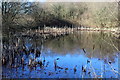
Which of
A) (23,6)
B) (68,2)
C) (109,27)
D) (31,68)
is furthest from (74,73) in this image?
(68,2)

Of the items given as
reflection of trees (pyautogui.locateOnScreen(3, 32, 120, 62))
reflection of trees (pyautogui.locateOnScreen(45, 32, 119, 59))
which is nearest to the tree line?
reflection of trees (pyautogui.locateOnScreen(45, 32, 119, 59))

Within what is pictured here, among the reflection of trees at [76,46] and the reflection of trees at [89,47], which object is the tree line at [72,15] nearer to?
the reflection of trees at [89,47]

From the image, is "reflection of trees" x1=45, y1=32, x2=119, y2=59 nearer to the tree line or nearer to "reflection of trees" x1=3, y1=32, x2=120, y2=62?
"reflection of trees" x1=3, y1=32, x2=120, y2=62

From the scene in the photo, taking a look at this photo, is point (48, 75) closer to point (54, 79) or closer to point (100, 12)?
point (54, 79)

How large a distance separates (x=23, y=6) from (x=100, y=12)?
54.0ft

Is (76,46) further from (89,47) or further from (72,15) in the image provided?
(72,15)

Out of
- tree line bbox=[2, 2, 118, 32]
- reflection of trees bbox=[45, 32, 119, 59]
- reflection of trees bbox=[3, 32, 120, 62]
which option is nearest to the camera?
reflection of trees bbox=[3, 32, 120, 62]

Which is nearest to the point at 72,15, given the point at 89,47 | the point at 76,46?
the point at 76,46

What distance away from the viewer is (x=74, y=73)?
6.48 meters

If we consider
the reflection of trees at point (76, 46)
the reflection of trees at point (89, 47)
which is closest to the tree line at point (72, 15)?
the reflection of trees at point (89, 47)

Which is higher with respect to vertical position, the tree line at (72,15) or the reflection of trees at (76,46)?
the tree line at (72,15)

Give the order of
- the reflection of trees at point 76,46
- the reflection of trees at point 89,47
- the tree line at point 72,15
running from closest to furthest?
the reflection of trees at point 76,46
the reflection of trees at point 89,47
the tree line at point 72,15

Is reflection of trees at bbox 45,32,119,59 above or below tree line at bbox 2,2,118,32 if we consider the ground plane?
below

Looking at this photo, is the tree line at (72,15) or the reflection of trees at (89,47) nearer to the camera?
the reflection of trees at (89,47)
